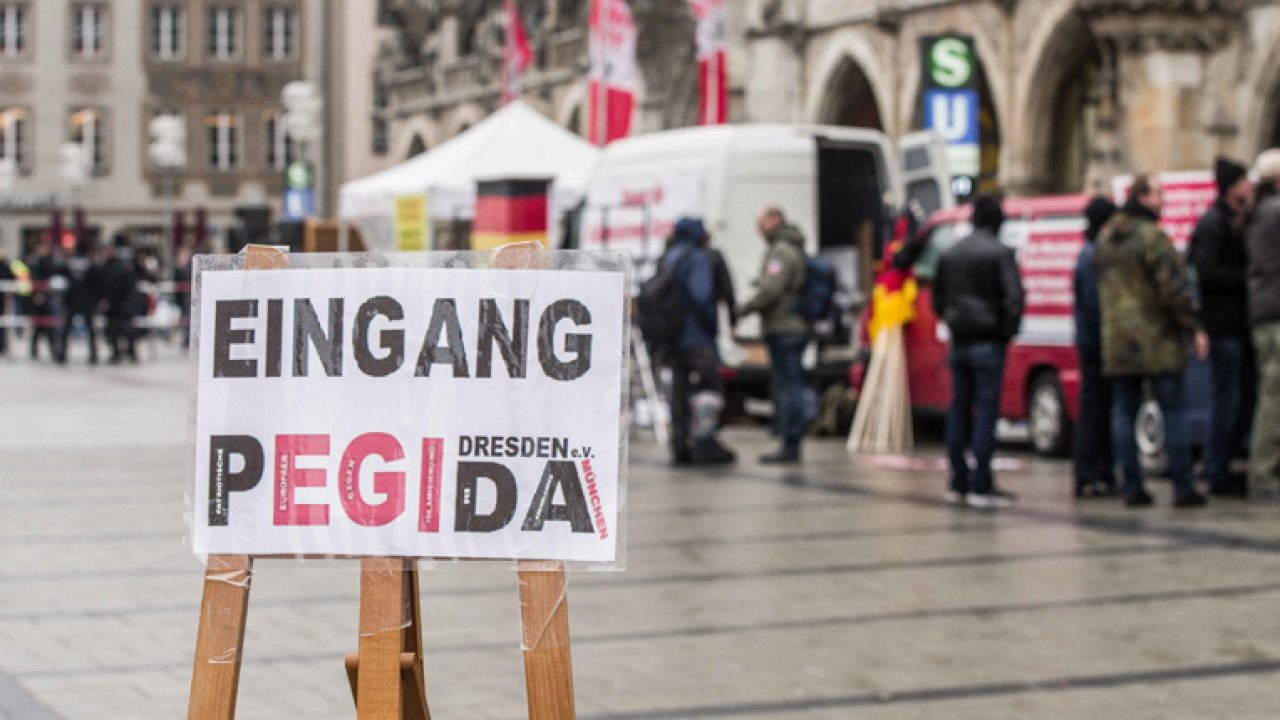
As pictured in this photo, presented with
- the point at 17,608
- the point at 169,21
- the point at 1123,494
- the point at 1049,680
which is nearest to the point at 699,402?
the point at 1123,494

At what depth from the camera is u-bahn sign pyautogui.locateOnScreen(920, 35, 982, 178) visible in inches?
887

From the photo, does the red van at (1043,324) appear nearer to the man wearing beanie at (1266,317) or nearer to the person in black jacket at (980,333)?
the person in black jacket at (980,333)

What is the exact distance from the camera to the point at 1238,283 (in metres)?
13.8

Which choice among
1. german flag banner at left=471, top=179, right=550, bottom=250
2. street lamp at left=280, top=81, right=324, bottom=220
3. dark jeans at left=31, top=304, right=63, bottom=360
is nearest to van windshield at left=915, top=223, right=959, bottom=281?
german flag banner at left=471, top=179, right=550, bottom=250

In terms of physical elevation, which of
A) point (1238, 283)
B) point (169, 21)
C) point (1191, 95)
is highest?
point (169, 21)

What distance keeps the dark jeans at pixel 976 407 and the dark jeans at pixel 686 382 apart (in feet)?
10.9

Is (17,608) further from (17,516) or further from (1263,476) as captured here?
(1263,476)

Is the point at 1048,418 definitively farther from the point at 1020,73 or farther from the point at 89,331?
the point at 89,331

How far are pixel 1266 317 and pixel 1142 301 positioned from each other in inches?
26.9

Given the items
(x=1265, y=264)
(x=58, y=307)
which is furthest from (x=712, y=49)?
(x=1265, y=264)

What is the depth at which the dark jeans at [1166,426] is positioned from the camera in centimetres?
1344

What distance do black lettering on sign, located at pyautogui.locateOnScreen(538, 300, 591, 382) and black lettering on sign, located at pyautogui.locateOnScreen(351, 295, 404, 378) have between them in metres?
0.30

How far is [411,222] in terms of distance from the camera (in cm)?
2672

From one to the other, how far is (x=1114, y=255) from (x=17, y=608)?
662 centimetres
